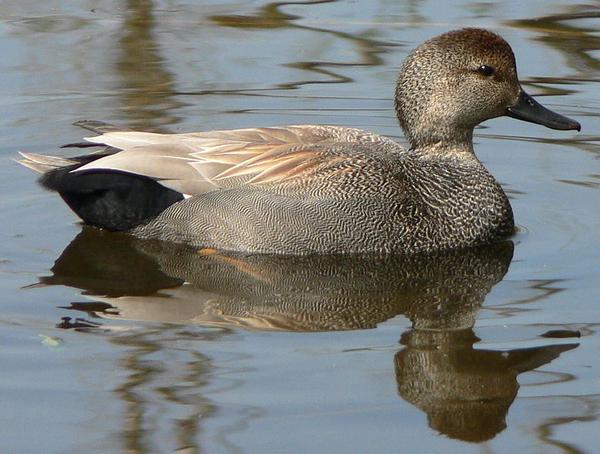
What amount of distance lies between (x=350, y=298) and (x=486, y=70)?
5.95 ft

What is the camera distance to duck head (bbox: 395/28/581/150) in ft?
26.0

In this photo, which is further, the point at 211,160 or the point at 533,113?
the point at 533,113

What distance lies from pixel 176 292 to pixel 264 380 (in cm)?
144

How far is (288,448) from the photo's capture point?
511 centimetres

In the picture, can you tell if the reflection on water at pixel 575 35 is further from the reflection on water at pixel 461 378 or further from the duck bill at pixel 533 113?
the reflection on water at pixel 461 378

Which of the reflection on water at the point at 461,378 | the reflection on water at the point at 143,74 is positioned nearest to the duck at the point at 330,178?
the reflection on water at the point at 461,378

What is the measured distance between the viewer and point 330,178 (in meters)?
7.66

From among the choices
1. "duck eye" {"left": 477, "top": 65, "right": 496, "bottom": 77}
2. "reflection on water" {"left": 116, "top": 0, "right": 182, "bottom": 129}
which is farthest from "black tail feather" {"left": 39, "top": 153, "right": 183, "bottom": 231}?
"duck eye" {"left": 477, "top": 65, "right": 496, "bottom": 77}

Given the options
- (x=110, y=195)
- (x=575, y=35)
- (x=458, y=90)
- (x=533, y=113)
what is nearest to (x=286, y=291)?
(x=110, y=195)

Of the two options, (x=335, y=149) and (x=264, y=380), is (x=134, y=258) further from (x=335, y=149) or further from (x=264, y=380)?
(x=264, y=380)

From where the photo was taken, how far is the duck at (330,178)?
764 cm

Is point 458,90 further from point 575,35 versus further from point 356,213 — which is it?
point 575,35

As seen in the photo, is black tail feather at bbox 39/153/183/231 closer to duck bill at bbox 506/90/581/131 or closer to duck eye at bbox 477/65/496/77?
duck eye at bbox 477/65/496/77

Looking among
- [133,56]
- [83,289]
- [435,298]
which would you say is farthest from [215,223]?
[133,56]
